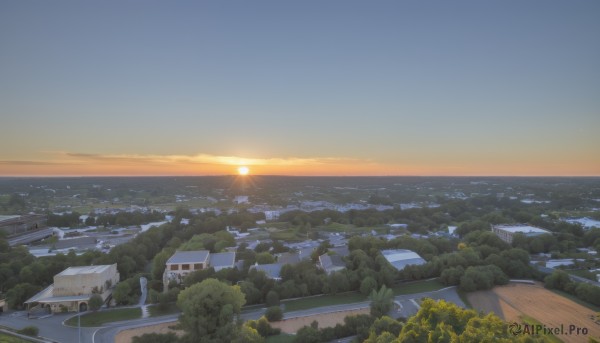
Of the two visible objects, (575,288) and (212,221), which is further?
(212,221)

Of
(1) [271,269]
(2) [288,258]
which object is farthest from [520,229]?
(1) [271,269]

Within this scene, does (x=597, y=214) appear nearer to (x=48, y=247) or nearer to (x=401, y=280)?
(x=401, y=280)

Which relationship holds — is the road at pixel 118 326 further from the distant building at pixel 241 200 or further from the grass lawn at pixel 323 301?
the distant building at pixel 241 200

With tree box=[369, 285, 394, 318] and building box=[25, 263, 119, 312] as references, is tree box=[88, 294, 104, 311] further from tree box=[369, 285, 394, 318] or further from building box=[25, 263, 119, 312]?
tree box=[369, 285, 394, 318]

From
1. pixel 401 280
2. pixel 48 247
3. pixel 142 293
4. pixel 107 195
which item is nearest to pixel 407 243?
pixel 401 280

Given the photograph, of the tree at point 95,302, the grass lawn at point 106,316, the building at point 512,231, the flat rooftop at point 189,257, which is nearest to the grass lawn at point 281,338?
the grass lawn at point 106,316

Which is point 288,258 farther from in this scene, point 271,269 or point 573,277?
point 573,277

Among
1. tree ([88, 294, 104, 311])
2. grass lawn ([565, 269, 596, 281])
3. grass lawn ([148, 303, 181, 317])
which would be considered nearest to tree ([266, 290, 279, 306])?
grass lawn ([148, 303, 181, 317])
